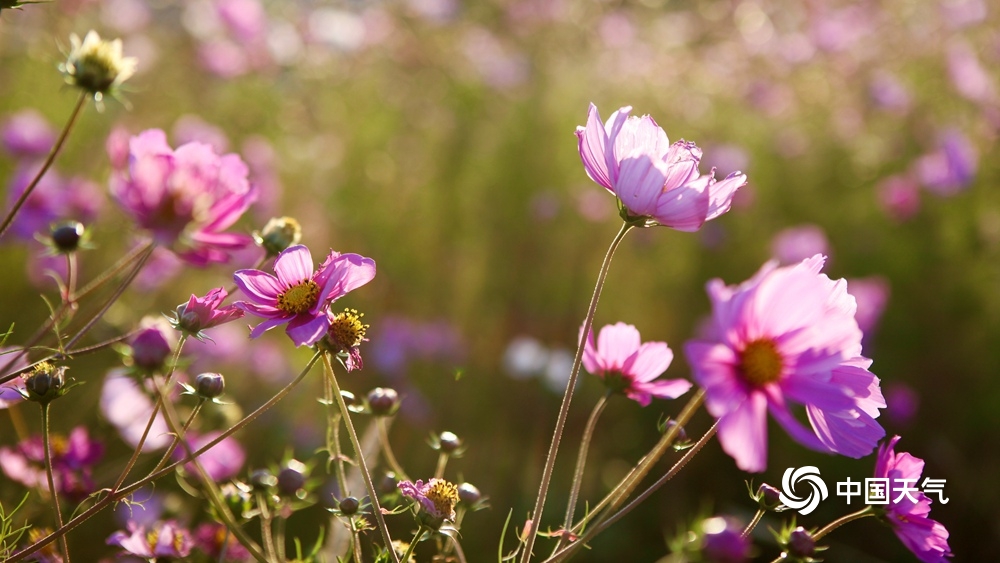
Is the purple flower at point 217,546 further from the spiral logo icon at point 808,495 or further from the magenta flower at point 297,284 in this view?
the spiral logo icon at point 808,495

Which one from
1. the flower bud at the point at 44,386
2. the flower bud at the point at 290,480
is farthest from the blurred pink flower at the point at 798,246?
the flower bud at the point at 44,386

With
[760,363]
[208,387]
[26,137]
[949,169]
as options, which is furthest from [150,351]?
[949,169]

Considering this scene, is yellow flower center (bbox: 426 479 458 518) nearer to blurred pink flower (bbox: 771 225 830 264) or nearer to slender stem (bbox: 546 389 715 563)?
slender stem (bbox: 546 389 715 563)

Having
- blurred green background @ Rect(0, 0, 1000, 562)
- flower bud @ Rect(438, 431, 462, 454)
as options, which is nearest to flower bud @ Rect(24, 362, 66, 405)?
flower bud @ Rect(438, 431, 462, 454)

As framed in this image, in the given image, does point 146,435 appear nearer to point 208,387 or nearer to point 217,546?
point 208,387

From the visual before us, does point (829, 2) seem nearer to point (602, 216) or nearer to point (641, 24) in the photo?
point (641, 24)

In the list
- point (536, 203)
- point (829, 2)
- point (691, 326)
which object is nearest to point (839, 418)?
point (691, 326)
